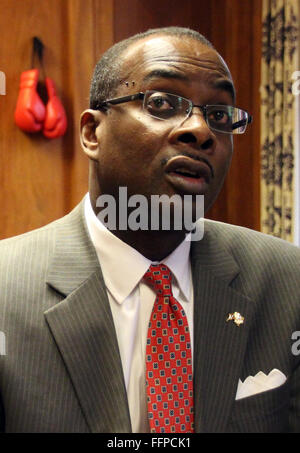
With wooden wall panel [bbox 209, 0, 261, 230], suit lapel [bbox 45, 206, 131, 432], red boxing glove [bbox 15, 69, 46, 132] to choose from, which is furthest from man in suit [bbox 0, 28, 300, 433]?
wooden wall panel [bbox 209, 0, 261, 230]

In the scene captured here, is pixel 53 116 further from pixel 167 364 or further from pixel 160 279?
pixel 167 364

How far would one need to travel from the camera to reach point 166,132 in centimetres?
101

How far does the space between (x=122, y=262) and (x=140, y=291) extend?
0.07 meters

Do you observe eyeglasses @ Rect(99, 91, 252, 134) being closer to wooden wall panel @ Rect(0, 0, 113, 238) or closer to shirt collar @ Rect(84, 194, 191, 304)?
shirt collar @ Rect(84, 194, 191, 304)

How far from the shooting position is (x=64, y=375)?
3.21 ft

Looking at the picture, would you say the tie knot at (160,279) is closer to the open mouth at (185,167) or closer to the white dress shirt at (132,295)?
the white dress shirt at (132,295)

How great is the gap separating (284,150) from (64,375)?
2.16m

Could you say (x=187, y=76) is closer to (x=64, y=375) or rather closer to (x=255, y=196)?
(x=64, y=375)

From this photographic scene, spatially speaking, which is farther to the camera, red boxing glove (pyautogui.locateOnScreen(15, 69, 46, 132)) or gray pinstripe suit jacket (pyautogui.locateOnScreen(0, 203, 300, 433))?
red boxing glove (pyautogui.locateOnScreen(15, 69, 46, 132))

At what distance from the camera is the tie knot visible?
1093mm

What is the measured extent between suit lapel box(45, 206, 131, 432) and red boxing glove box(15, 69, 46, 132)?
1360 millimetres

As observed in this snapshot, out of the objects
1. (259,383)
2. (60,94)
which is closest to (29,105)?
(60,94)

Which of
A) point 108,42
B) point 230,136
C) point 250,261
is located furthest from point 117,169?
point 108,42

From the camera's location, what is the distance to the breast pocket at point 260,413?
1067 mm
